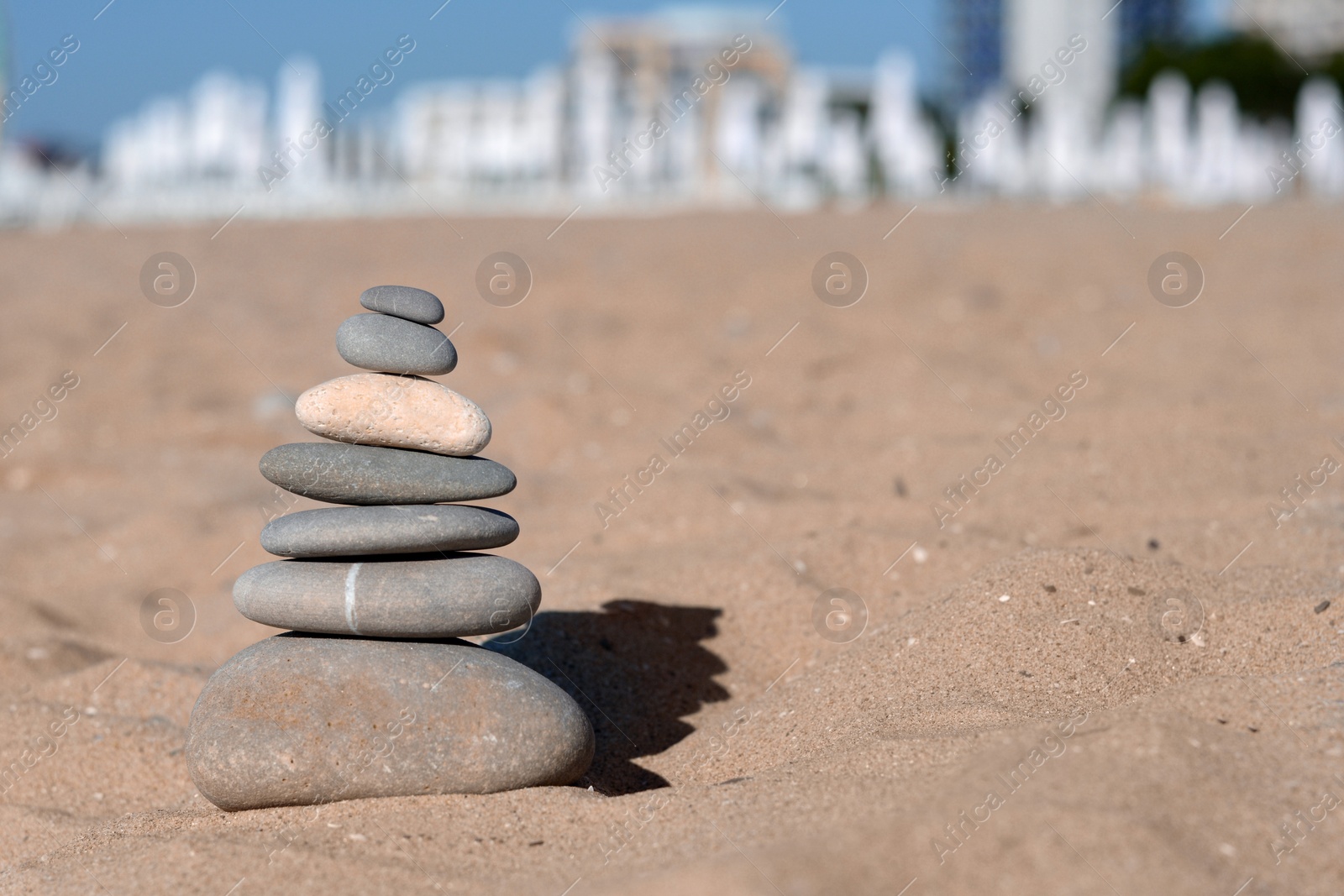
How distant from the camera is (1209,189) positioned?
23.4 meters

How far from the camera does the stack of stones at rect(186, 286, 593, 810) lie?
3.25 m

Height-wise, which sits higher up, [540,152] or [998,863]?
[540,152]

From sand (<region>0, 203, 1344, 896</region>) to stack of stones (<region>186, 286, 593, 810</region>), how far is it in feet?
0.43

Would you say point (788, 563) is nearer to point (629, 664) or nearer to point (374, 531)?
point (629, 664)

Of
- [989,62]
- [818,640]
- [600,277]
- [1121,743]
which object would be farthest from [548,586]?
[989,62]

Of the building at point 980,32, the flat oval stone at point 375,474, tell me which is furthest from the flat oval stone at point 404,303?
the building at point 980,32

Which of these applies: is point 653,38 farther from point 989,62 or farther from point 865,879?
point 865,879

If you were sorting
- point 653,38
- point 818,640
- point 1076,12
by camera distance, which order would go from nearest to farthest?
1. point 818,640
2. point 1076,12
3. point 653,38

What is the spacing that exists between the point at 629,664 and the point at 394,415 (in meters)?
1.36

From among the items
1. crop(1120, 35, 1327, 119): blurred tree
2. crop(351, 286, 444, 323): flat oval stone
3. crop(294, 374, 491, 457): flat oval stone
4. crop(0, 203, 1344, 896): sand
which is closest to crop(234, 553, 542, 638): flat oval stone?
crop(294, 374, 491, 457): flat oval stone

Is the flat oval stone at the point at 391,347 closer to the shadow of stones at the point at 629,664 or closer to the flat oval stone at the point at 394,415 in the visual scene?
the flat oval stone at the point at 394,415

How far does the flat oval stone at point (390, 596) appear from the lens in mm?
3447

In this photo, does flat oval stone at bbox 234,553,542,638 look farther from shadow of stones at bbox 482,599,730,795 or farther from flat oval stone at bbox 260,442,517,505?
shadow of stones at bbox 482,599,730,795

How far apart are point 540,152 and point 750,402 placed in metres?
18.0
